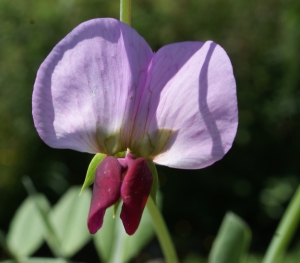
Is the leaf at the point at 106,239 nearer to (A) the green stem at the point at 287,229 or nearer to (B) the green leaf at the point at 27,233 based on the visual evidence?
(B) the green leaf at the point at 27,233

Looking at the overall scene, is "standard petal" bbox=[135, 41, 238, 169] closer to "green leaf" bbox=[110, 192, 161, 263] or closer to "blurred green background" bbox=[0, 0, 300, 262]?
"green leaf" bbox=[110, 192, 161, 263]

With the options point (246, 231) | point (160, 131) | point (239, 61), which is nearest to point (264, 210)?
point (239, 61)

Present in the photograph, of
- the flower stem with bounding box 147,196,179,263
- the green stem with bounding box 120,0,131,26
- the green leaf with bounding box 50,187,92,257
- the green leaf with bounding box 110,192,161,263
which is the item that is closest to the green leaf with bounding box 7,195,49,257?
the green leaf with bounding box 50,187,92,257

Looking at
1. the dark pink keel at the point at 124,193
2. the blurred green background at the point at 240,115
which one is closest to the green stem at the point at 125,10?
the dark pink keel at the point at 124,193

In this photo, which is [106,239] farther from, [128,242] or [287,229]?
[287,229]

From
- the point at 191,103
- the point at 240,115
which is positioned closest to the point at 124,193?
the point at 191,103

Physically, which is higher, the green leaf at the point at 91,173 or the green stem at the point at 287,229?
the green leaf at the point at 91,173
